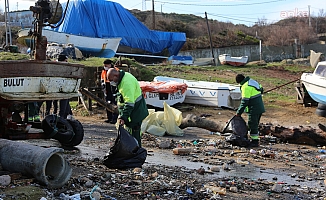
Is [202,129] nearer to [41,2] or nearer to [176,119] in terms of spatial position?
[176,119]

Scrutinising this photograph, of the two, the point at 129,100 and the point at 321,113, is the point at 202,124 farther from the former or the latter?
the point at 321,113

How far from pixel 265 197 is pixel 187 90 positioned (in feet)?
36.5

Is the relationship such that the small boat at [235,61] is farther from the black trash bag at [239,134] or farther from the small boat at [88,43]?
the black trash bag at [239,134]

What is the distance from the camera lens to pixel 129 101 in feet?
20.9

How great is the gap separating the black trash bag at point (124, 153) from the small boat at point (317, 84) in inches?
414

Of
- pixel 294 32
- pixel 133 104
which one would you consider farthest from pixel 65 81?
pixel 294 32

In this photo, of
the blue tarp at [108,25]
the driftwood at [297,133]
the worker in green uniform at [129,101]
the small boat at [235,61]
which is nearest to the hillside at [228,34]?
the blue tarp at [108,25]

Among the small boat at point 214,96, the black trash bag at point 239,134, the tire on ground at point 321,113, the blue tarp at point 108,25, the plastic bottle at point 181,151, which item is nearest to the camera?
the plastic bottle at point 181,151

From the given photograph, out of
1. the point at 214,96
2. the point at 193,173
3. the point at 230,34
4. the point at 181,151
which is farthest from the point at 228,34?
the point at 193,173

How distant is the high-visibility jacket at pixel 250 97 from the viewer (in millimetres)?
9477

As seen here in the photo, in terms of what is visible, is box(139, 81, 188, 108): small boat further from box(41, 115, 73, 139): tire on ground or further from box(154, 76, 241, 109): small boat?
box(41, 115, 73, 139): tire on ground

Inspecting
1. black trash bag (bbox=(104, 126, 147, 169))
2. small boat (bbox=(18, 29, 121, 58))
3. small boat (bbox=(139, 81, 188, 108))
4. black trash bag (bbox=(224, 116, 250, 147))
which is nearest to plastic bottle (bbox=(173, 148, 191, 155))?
black trash bag (bbox=(224, 116, 250, 147))

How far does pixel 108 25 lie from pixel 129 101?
29088 mm

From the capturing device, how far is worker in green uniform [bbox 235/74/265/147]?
31.1 feet
